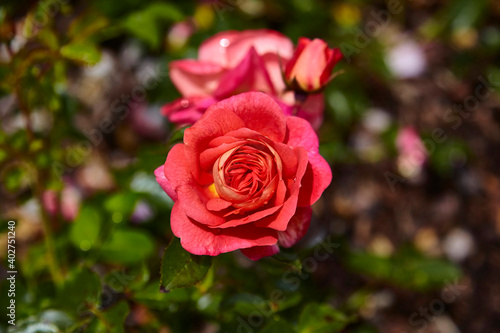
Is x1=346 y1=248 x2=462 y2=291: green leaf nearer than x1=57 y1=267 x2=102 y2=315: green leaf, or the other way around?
x1=57 y1=267 x2=102 y2=315: green leaf

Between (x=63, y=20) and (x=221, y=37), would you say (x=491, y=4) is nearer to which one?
(x=221, y=37)

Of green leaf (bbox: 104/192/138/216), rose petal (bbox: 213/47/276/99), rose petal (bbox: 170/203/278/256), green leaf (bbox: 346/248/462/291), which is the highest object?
rose petal (bbox: 213/47/276/99)

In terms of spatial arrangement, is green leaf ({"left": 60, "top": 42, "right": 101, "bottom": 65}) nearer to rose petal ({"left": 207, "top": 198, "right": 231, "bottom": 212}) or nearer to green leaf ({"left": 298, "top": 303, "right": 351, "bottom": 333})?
rose petal ({"left": 207, "top": 198, "right": 231, "bottom": 212})

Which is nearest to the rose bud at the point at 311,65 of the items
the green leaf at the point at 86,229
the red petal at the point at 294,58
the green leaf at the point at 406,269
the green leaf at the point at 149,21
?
the red petal at the point at 294,58

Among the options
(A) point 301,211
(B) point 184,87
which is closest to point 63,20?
(B) point 184,87

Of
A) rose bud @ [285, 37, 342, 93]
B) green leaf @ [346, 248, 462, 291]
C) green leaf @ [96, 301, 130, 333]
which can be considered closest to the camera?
rose bud @ [285, 37, 342, 93]

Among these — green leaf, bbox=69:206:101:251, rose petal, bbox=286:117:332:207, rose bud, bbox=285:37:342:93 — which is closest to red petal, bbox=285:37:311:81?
rose bud, bbox=285:37:342:93
